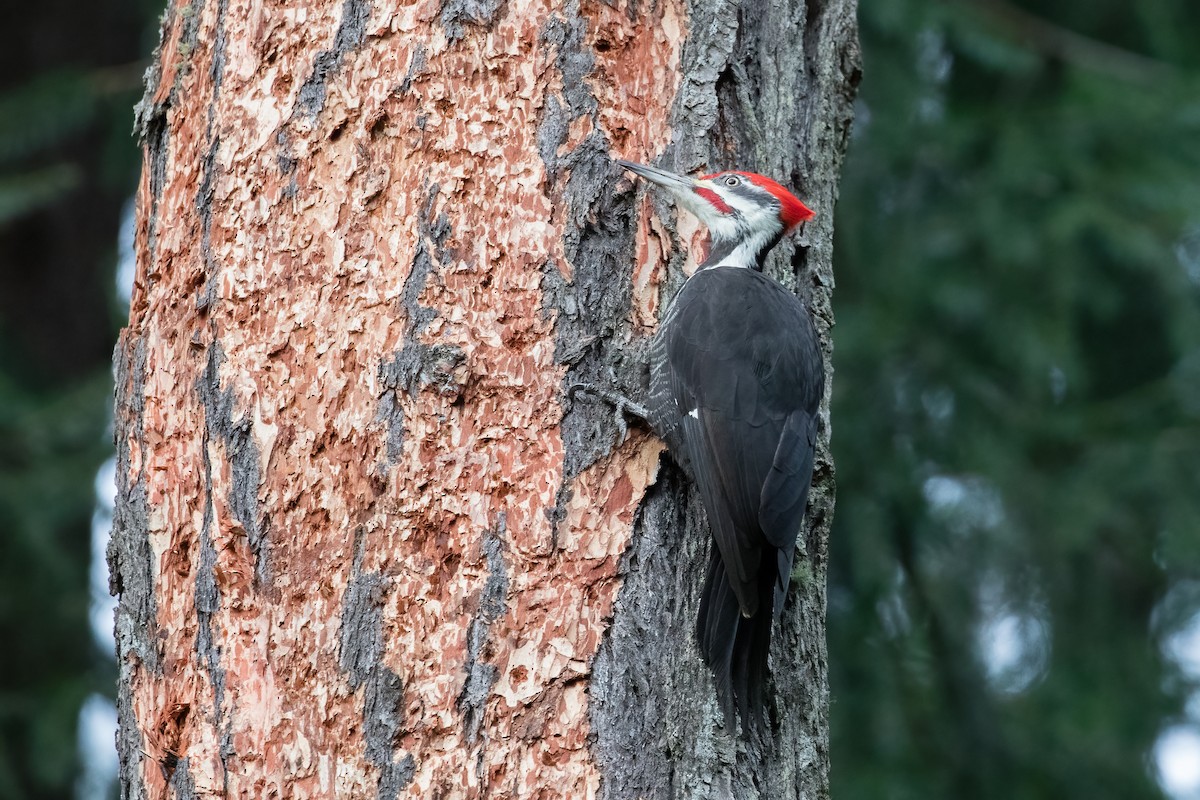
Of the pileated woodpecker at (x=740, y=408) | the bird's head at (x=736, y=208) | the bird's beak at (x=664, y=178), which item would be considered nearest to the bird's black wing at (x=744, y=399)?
the pileated woodpecker at (x=740, y=408)

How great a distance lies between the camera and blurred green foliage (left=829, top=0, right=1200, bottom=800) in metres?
4.88

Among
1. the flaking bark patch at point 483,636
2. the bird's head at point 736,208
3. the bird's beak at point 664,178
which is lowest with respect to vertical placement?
the flaking bark patch at point 483,636

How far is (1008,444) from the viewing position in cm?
523

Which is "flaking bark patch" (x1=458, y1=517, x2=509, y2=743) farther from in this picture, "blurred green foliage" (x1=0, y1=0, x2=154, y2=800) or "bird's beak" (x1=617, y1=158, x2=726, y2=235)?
"blurred green foliage" (x1=0, y1=0, x2=154, y2=800)

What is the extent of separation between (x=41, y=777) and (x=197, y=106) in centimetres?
312

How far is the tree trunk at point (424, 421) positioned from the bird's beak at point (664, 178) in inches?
1.9

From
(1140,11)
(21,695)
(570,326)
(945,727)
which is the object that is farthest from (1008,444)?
(21,695)

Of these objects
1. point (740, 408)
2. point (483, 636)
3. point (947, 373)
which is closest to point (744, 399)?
point (740, 408)

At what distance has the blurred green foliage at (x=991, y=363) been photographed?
4.88m

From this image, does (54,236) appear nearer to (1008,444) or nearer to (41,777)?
(41,777)

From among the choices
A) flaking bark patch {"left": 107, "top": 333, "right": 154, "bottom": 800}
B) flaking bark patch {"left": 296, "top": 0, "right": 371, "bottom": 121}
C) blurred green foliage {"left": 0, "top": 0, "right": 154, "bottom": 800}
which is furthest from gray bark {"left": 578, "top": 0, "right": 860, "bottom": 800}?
blurred green foliage {"left": 0, "top": 0, "right": 154, "bottom": 800}

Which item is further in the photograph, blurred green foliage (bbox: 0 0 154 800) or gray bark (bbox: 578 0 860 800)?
blurred green foliage (bbox: 0 0 154 800)

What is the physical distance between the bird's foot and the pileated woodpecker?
0.11 meters

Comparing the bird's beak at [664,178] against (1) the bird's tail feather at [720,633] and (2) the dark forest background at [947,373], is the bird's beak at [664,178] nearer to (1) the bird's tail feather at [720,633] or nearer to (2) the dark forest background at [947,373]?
(1) the bird's tail feather at [720,633]
